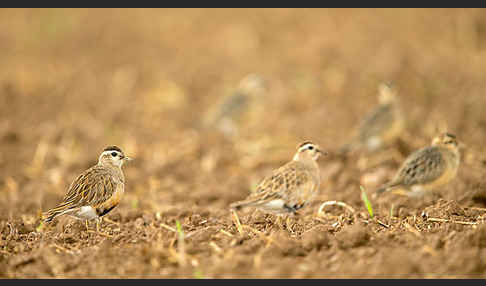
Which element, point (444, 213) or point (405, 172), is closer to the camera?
point (444, 213)

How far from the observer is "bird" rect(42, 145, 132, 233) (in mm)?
6309

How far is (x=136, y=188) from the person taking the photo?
Result: 10094mm

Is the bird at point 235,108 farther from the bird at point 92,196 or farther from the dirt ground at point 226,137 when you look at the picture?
the bird at point 92,196

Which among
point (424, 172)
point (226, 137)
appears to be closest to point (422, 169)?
point (424, 172)

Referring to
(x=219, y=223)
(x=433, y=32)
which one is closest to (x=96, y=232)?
(x=219, y=223)

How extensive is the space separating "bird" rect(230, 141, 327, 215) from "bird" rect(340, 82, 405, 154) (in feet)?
11.7

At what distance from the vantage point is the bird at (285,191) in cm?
672

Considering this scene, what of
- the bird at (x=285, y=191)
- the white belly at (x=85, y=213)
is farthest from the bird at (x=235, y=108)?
the white belly at (x=85, y=213)

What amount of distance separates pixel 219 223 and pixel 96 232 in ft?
4.48

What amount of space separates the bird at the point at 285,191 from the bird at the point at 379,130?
357 cm

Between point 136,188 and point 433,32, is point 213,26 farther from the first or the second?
point 136,188

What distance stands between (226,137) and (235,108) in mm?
808

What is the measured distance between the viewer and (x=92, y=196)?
20.9ft

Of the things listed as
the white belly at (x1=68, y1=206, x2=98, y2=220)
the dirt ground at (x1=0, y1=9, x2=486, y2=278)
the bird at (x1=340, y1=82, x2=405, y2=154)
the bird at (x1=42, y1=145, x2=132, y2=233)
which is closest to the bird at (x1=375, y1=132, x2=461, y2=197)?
the dirt ground at (x1=0, y1=9, x2=486, y2=278)
